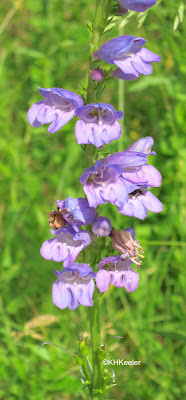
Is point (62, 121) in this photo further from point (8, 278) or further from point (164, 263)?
point (8, 278)

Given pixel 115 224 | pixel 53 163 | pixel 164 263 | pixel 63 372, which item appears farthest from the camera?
pixel 53 163

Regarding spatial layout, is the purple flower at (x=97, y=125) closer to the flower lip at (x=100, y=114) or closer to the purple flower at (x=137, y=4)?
the flower lip at (x=100, y=114)

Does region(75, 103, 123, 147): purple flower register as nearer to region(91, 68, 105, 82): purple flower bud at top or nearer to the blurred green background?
region(91, 68, 105, 82): purple flower bud at top

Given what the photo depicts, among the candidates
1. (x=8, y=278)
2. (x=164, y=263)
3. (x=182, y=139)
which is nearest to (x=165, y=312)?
(x=164, y=263)

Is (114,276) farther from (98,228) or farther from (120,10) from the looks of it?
(120,10)

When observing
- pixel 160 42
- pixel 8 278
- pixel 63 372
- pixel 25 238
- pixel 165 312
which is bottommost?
pixel 63 372

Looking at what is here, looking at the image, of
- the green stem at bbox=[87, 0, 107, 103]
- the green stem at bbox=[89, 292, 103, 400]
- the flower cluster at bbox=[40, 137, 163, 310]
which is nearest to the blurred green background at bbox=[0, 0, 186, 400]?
the green stem at bbox=[89, 292, 103, 400]
